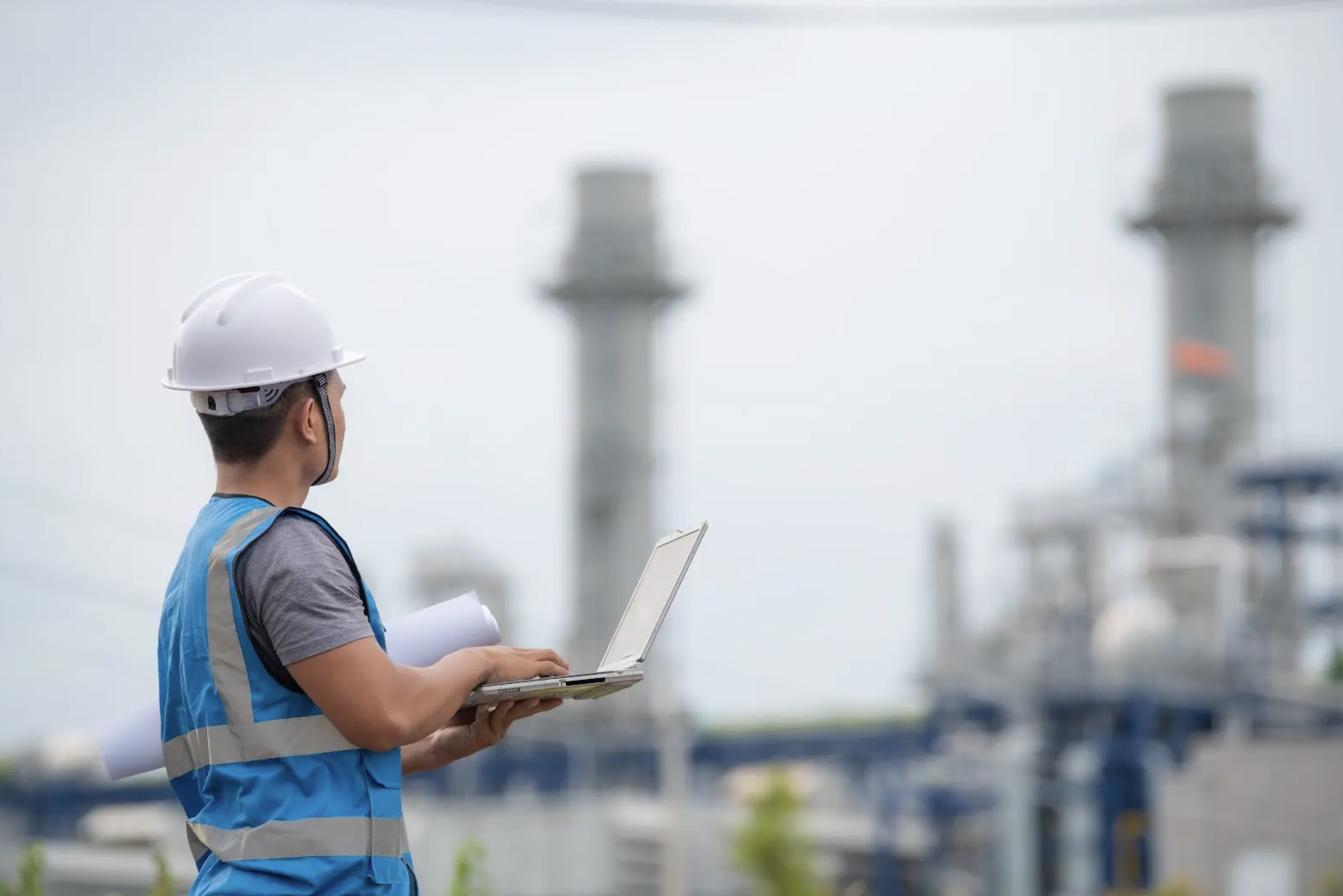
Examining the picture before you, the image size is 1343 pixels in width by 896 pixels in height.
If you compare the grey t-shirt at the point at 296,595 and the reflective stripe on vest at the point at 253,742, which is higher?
the grey t-shirt at the point at 296,595

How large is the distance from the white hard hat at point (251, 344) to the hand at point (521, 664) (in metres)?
0.40

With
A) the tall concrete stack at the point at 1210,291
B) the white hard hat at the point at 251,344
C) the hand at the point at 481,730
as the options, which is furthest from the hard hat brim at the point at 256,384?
the tall concrete stack at the point at 1210,291

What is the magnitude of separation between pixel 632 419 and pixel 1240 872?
427 inches

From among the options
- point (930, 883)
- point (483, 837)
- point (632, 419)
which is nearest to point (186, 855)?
point (483, 837)

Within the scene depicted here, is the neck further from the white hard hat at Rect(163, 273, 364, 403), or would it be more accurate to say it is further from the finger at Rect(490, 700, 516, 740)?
the finger at Rect(490, 700, 516, 740)

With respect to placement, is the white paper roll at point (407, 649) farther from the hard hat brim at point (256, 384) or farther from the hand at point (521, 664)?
the hard hat brim at point (256, 384)

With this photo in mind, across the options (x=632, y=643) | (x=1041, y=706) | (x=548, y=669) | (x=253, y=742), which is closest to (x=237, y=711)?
(x=253, y=742)

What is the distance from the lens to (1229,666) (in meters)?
23.0

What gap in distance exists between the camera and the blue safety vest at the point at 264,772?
181 cm

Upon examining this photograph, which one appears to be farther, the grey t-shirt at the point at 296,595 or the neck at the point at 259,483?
the neck at the point at 259,483

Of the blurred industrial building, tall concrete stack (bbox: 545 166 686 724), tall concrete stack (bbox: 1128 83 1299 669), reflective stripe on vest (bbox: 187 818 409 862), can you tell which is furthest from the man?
tall concrete stack (bbox: 1128 83 1299 669)

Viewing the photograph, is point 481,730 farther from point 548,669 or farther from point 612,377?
point 612,377

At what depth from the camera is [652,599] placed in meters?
2.09

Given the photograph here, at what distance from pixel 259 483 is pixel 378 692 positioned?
0.33 metres
